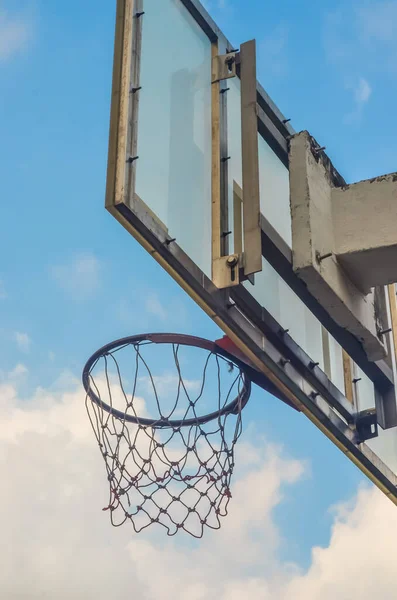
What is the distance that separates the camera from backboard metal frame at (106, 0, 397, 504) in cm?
400

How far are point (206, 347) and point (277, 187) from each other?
1.20m

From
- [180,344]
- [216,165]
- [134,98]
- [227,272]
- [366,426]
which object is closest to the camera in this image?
[134,98]

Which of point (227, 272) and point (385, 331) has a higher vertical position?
point (385, 331)

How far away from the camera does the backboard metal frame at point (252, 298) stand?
400cm

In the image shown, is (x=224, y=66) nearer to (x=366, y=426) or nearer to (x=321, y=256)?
(x=321, y=256)

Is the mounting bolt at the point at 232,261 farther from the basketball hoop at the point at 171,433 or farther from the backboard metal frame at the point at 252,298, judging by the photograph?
the basketball hoop at the point at 171,433

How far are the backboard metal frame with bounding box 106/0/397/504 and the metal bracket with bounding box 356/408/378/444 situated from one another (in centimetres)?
2

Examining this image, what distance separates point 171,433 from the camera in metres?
6.34

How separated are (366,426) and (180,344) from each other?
1243 mm

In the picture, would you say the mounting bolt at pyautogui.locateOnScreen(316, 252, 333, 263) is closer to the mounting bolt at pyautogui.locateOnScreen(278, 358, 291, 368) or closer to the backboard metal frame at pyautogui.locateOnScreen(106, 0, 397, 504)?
the backboard metal frame at pyautogui.locateOnScreen(106, 0, 397, 504)

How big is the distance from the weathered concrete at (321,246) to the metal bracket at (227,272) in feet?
1.04

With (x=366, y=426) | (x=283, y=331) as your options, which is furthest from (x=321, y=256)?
(x=366, y=426)

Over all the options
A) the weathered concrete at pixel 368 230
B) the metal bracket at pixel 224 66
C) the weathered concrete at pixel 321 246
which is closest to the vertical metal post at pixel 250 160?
the metal bracket at pixel 224 66

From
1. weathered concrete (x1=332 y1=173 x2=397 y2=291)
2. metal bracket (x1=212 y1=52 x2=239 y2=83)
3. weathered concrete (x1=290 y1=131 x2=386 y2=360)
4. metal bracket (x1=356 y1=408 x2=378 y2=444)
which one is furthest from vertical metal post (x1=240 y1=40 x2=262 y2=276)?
metal bracket (x1=356 y1=408 x2=378 y2=444)
